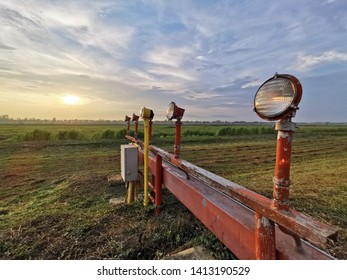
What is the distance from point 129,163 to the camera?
171 inches

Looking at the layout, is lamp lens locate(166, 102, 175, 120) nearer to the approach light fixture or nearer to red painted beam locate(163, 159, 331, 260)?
the approach light fixture

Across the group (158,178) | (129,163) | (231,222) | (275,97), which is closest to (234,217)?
(231,222)

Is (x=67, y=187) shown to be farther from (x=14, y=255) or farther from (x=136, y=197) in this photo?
(x=14, y=255)

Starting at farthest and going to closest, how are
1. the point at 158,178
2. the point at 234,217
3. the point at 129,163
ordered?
the point at 129,163, the point at 158,178, the point at 234,217

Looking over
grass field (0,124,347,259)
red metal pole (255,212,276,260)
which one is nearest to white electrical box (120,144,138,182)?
grass field (0,124,347,259)

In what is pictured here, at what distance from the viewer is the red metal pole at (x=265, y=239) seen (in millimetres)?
1287

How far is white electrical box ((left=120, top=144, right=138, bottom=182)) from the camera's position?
170 inches

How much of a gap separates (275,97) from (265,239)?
2.81 feet

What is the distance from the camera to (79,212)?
408 cm

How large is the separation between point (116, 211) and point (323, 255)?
125 inches

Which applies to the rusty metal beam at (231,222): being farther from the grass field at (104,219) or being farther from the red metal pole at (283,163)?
the grass field at (104,219)

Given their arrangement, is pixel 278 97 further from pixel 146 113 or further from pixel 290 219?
pixel 146 113

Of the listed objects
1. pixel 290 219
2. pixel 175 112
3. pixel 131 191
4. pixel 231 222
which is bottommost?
pixel 131 191

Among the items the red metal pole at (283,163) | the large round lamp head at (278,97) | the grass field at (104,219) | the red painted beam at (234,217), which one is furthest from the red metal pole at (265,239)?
the grass field at (104,219)
